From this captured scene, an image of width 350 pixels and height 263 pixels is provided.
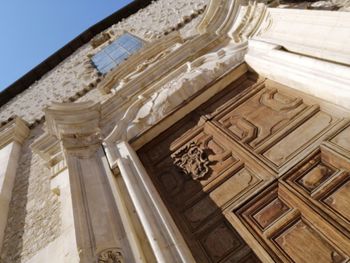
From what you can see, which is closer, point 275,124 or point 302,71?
point 302,71

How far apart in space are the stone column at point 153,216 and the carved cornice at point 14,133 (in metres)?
2.94

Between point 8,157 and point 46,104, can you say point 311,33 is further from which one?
point 46,104

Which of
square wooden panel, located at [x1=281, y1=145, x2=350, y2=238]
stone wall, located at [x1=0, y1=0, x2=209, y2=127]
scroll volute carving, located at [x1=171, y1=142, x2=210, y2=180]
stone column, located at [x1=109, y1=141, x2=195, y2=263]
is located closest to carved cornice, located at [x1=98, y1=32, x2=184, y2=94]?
stone wall, located at [x1=0, y1=0, x2=209, y2=127]

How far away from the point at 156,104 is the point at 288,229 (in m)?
1.95

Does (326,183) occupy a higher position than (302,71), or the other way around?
(302,71)

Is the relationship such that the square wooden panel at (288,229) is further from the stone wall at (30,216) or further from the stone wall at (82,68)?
the stone wall at (82,68)

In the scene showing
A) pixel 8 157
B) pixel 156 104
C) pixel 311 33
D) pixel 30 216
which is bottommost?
pixel 311 33

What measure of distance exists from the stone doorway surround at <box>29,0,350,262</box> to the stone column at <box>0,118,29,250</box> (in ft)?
2.06

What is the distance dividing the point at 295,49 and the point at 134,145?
5.81ft

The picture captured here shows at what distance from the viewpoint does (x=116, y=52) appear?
6891mm

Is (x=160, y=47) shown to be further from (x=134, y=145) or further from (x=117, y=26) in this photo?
(x=117, y=26)

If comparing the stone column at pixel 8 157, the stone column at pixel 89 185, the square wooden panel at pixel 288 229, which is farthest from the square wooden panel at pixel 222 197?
the stone column at pixel 8 157

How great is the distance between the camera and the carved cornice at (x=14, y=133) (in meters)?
5.16

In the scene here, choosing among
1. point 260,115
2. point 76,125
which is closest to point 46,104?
point 76,125
